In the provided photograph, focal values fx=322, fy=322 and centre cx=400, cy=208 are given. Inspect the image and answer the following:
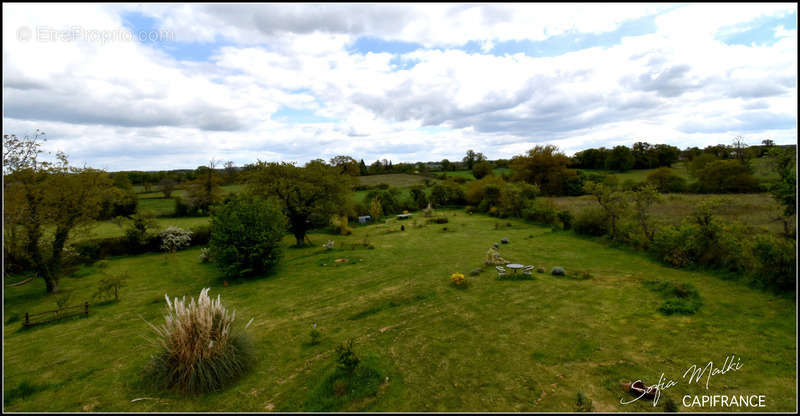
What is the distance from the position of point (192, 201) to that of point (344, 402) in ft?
148

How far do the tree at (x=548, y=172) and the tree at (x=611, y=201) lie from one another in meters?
31.0

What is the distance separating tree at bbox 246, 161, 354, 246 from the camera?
24.7m

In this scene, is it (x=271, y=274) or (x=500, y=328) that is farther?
(x=271, y=274)

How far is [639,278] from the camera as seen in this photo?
13.0m

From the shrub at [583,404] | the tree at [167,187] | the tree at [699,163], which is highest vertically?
the tree at [167,187]

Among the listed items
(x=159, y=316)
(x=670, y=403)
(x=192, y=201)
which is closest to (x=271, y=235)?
(x=159, y=316)

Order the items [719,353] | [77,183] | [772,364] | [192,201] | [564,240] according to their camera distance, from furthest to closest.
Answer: [192,201]
[564,240]
[77,183]
[719,353]
[772,364]

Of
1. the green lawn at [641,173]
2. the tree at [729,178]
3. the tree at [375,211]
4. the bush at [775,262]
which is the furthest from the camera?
the green lawn at [641,173]

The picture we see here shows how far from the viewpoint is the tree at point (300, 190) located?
80.9 ft

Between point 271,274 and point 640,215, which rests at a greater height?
point 640,215

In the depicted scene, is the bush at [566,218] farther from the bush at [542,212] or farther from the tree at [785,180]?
the tree at [785,180]

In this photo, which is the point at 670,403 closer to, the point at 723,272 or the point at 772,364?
the point at 772,364

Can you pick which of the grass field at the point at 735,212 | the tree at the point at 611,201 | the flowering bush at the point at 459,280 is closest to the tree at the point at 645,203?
the grass field at the point at 735,212

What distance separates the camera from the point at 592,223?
74.3 feet
